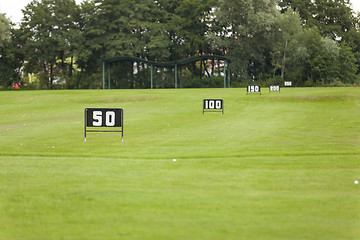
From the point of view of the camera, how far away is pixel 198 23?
73188mm

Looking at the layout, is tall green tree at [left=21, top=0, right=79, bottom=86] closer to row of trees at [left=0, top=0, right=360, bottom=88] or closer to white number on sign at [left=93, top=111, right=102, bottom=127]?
row of trees at [left=0, top=0, right=360, bottom=88]

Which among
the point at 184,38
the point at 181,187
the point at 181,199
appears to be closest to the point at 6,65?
the point at 184,38

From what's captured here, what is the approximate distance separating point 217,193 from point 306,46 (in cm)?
6000

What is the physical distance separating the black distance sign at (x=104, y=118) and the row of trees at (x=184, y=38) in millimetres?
52422

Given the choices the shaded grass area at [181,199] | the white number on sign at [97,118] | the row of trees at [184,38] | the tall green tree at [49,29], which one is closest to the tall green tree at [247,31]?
the row of trees at [184,38]

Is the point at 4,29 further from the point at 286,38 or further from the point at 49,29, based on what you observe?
the point at 286,38

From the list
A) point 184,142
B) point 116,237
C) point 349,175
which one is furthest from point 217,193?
point 184,142

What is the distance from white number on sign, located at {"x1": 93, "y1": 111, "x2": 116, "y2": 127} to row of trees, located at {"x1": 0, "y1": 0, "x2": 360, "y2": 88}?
52.4 metres

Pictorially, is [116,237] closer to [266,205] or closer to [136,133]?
[266,205]

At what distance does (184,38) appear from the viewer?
2955 inches

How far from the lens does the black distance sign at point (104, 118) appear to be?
1290 centimetres

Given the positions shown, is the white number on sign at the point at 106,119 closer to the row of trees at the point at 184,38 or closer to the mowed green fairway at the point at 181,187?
the mowed green fairway at the point at 181,187

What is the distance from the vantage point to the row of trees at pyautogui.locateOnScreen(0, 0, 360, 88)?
63.8m

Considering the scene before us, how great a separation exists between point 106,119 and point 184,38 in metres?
63.8
